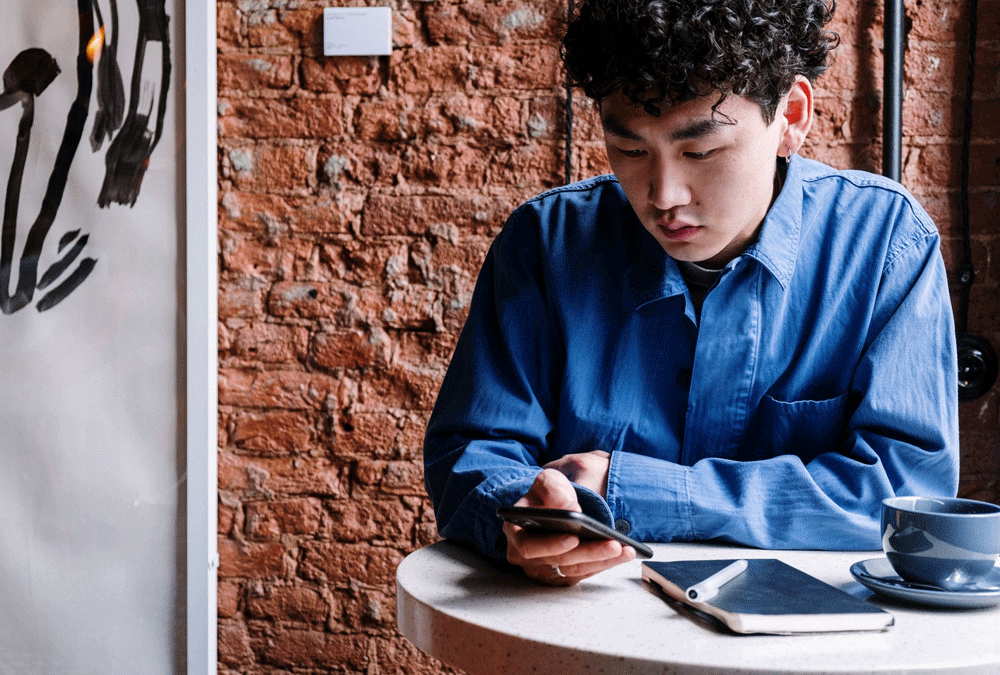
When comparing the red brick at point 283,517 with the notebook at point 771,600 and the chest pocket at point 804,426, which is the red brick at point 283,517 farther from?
the notebook at point 771,600

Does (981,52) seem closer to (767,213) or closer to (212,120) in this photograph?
(767,213)

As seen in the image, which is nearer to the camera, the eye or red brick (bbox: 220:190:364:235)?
the eye

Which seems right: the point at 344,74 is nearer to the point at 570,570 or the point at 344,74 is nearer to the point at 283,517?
the point at 283,517

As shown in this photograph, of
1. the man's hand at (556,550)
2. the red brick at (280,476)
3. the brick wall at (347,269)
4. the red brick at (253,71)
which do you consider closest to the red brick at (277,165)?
the brick wall at (347,269)

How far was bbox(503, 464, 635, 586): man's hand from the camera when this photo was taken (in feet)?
2.61

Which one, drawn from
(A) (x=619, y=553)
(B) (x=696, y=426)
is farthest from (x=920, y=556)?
(B) (x=696, y=426)

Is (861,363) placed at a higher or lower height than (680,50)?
lower

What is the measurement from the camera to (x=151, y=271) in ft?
6.25

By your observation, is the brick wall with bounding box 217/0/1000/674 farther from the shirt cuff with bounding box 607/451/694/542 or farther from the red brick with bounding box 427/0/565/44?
the shirt cuff with bounding box 607/451/694/542

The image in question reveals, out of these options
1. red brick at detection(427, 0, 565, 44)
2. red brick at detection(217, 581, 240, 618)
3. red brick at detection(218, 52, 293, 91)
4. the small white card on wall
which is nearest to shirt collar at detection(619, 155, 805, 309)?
red brick at detection(427, 0, 565, 44)

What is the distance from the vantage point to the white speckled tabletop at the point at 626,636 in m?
0.65

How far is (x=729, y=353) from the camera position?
116cm

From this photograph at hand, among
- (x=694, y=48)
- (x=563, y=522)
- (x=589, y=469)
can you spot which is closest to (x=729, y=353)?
(x=589, y=469)

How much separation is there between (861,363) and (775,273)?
0.52ft
